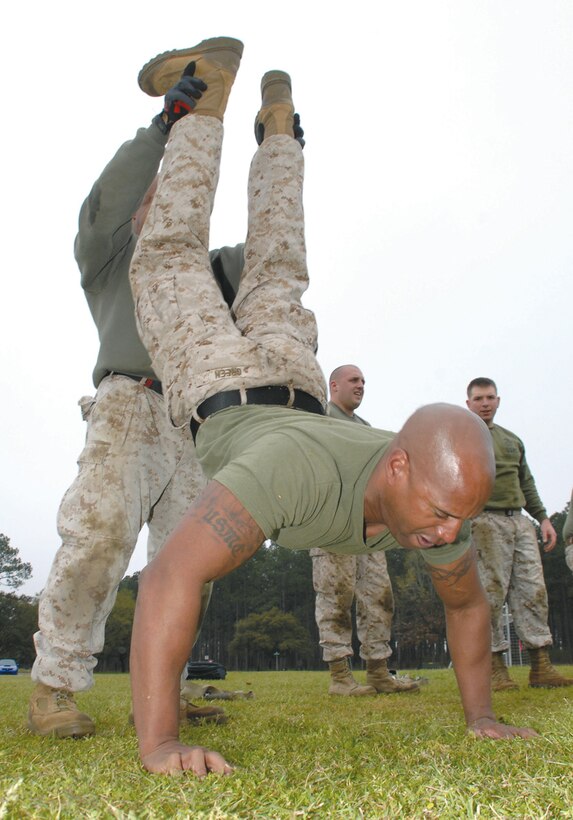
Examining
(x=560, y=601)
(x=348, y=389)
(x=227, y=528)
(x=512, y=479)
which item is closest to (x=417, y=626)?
(x=560, y=601)

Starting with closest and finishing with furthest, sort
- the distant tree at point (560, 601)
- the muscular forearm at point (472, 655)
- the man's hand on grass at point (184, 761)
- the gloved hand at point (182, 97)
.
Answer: the man's hand on grass at point (184, 761) → the muscular forearm at point (472, 655) → the gloved hand at point (182, 97) → the distant tree at point (560, 601)

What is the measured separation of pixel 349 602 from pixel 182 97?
4050 millimetres

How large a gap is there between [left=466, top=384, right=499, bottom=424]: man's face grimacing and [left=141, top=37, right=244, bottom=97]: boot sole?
12.7 feet

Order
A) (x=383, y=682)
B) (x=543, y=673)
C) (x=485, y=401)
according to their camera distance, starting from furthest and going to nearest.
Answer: (x=485, y=401), (x=383, y=682), (x=543, y=673)

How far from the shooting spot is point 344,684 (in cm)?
558

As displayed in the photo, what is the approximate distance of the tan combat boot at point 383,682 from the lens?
18.4 feet

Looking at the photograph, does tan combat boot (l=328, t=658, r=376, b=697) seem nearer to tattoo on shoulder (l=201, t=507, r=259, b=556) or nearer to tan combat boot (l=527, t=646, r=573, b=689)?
tan combat boot (l=527, t=646, r=573, b=689)

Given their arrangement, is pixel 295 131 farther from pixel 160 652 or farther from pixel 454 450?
pixel 160 652

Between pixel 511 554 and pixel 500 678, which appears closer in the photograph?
pixel 500 678

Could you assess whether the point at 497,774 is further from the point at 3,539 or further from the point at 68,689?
the point at 3,539

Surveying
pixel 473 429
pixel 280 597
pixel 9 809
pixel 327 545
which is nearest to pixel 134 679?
pixel 9 809

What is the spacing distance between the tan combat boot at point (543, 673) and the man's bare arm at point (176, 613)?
444cm

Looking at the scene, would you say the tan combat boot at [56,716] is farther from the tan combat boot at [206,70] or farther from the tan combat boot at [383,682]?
the tan combat boot at [383,682]

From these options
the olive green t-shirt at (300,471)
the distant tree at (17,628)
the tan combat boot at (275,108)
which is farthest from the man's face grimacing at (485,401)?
the distant tree at (17,628)
